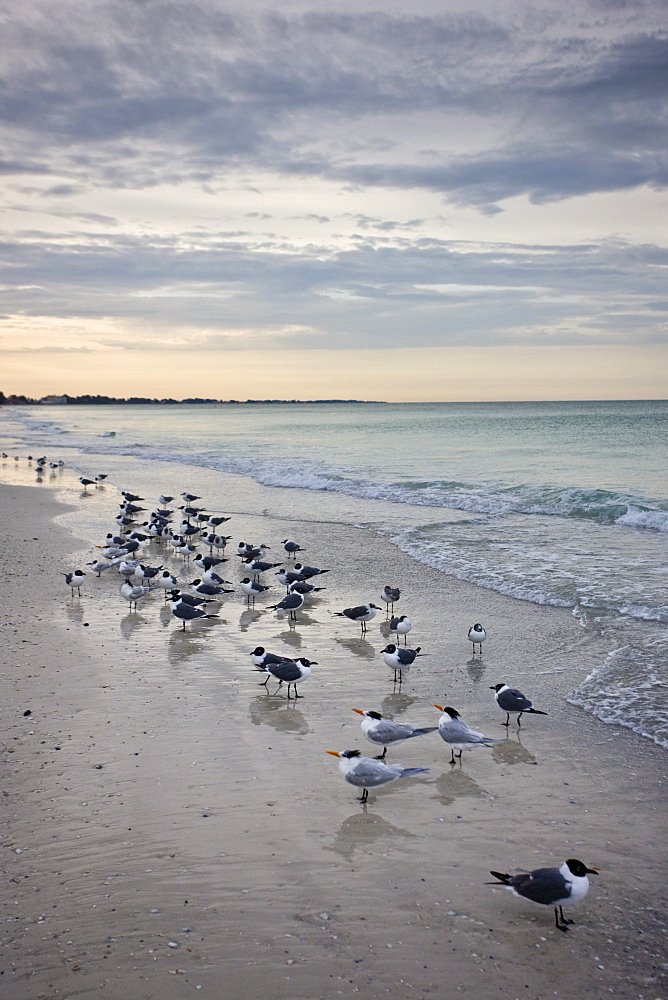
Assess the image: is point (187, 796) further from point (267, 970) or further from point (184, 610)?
point (184, 610)

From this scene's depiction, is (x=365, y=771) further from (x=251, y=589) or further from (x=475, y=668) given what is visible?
(x=251, y=589)

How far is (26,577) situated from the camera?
13234 millimetres

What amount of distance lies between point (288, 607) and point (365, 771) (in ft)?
18.0

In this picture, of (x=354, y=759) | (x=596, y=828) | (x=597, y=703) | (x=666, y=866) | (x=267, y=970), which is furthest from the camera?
(x=597, y=703)

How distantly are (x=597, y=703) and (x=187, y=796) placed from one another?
4554mm

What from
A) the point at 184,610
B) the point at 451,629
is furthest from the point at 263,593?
the point at 451,629

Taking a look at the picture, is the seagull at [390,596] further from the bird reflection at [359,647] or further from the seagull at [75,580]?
the seagull at [75,580]

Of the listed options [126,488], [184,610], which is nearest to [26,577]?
[184,610]

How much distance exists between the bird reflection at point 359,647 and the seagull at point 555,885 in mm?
5072

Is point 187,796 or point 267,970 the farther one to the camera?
point 187,796

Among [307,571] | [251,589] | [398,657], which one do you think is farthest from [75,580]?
[398,657]

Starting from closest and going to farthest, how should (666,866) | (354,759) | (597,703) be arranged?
(666,866) → (354,759) → (597,703)

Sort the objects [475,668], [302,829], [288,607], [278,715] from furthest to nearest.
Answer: [288,607]
[475,668]
[278,715]
[302,829]

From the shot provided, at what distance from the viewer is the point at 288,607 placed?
36.9 ft
